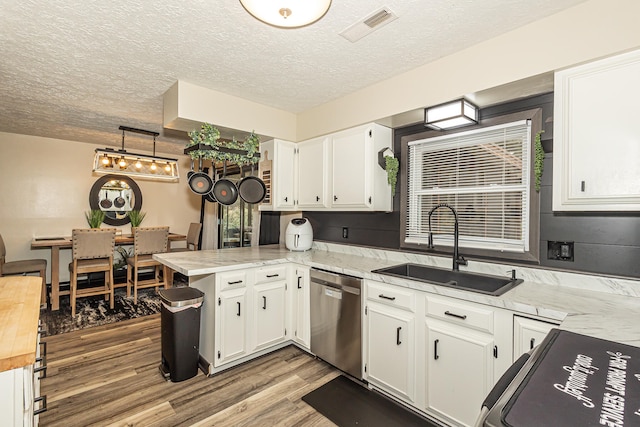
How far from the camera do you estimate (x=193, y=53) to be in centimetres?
217

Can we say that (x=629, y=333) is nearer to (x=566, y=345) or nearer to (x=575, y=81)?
(x=566, y=345)

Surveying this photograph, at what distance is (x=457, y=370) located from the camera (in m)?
1.80

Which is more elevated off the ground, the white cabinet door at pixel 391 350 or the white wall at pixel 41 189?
the white wall at pixel 41 189

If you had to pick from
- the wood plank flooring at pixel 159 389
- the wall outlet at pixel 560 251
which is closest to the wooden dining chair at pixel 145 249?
the wood plank flooring at pixel 159 389

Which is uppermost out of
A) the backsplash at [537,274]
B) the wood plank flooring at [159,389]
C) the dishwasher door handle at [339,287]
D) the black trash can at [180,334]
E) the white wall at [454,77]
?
the white wall at [454,77]

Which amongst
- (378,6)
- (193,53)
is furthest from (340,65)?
(193,53)

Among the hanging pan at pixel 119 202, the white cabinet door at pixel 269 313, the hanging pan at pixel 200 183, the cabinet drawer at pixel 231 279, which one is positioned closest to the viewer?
the cabinet drawer at pixel 231 279

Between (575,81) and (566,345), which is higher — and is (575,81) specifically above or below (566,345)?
above

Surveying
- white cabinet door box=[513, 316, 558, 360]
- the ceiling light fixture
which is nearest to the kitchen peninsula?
white cabinet door box=[513, 316, 558, 360]

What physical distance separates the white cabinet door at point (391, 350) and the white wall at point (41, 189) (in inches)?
203

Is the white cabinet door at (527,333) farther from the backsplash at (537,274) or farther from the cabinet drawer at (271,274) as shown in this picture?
the cabinet drawer at (271,274)

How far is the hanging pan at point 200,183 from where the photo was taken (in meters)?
2.94

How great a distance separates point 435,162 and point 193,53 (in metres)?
Answer: 2.12

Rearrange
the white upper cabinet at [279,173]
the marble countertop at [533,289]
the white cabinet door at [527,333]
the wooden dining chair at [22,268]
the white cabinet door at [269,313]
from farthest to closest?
the wooden dining chair at [22,268] < the white upper cabinet at [279,173] < the white cabinet door at [269,313] < the white cabinet door at [527,333] < the marble countertop at [533,289]
